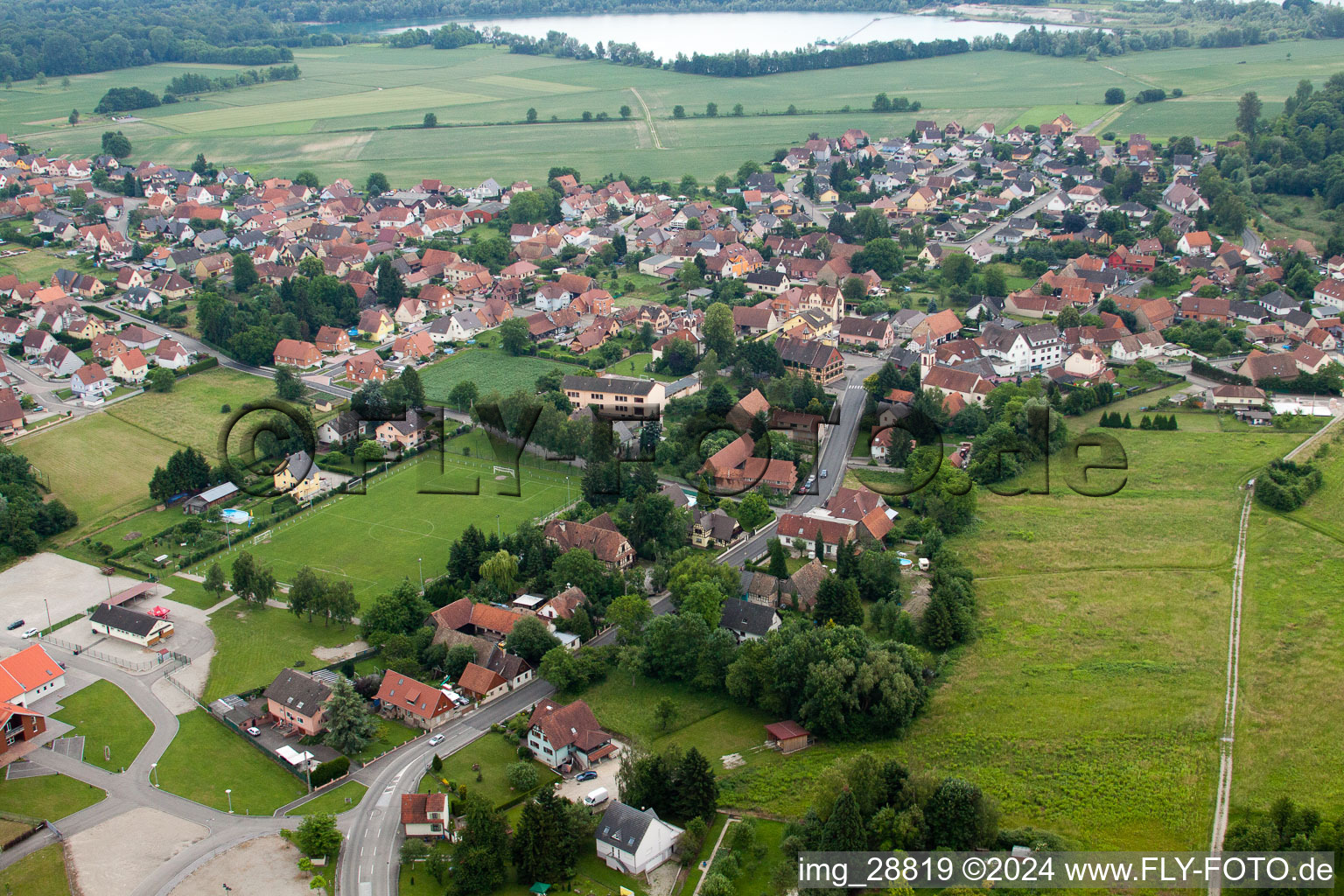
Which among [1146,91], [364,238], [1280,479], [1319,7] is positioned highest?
[1319,7]

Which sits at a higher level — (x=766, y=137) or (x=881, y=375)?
(x=766, y=137)

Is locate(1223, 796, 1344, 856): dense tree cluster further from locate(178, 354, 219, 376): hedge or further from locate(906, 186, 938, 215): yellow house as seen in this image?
locate(906, 186, 938, 215): yellow house

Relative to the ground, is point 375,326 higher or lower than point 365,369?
higher

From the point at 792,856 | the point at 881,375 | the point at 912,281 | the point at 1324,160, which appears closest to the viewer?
the point at 792,856

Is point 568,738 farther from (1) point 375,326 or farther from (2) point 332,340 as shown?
(1) point 375,326

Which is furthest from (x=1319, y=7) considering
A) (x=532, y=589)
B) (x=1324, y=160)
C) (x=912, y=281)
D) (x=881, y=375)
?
(x=532, y=589)

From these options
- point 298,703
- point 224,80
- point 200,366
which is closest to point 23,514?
point 298,703

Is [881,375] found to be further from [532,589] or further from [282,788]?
[282,788]
